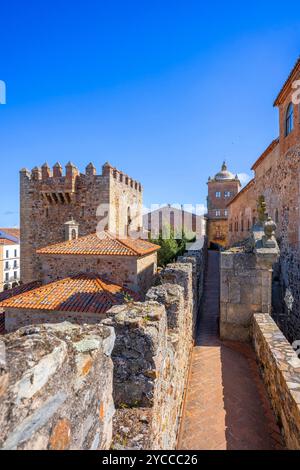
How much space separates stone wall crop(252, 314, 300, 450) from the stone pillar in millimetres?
844

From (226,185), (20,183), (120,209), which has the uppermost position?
(226,185)

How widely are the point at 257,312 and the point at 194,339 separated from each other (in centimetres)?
160

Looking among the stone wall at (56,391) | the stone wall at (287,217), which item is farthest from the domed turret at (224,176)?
the stone wall at (56,391)

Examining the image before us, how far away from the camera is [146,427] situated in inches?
75.7

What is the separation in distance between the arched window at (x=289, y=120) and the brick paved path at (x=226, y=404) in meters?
8.66

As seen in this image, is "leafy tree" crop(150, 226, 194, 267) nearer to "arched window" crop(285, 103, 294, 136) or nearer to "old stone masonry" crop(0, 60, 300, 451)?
"old stone masonry" crop(0, 60, 300, 451)

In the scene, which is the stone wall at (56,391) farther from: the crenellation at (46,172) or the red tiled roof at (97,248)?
the crenellation at (46,172)

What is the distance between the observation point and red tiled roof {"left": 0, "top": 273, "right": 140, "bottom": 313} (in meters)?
8.30

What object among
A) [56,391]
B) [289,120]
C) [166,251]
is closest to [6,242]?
[166,251]

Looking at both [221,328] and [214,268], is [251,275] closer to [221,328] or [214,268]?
[221,328]

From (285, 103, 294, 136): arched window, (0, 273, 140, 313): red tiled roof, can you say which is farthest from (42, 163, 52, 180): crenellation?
(285, 103, 294, 136): arched window

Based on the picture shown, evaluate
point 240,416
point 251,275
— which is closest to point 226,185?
point 251,275
